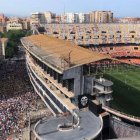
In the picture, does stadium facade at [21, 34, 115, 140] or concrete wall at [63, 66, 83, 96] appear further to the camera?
concrete wall at [63, 66, 83, 96]

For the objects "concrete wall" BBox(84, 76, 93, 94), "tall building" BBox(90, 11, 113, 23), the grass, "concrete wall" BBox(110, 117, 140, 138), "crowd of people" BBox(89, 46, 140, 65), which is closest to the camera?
"concrete wall" BBox(110, 117, 140, 138)

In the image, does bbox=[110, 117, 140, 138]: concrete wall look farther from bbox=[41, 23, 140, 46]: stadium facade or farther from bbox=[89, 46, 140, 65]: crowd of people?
bbox=[41, 23, 140, 46]: stadium facade

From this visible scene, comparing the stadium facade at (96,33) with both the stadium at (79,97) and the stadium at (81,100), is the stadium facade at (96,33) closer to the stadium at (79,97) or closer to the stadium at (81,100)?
the stadium at (79,97)

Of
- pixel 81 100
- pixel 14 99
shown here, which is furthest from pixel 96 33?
pixel 81 100

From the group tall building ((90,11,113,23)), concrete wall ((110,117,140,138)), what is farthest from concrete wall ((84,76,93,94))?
tall building ((90,11,113,23))

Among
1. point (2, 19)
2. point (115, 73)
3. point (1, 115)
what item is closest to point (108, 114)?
point (1, 115)

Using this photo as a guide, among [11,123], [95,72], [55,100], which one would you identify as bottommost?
[11,123]

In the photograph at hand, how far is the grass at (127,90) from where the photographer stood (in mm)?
32031

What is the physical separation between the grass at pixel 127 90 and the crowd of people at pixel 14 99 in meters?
10.4

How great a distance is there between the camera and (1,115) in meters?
34.8

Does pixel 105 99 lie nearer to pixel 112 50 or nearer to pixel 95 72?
pixel 95 72

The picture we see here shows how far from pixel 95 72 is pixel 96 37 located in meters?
44.4

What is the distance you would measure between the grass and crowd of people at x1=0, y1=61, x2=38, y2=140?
10398mm

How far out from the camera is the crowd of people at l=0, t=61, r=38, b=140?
32625mm
